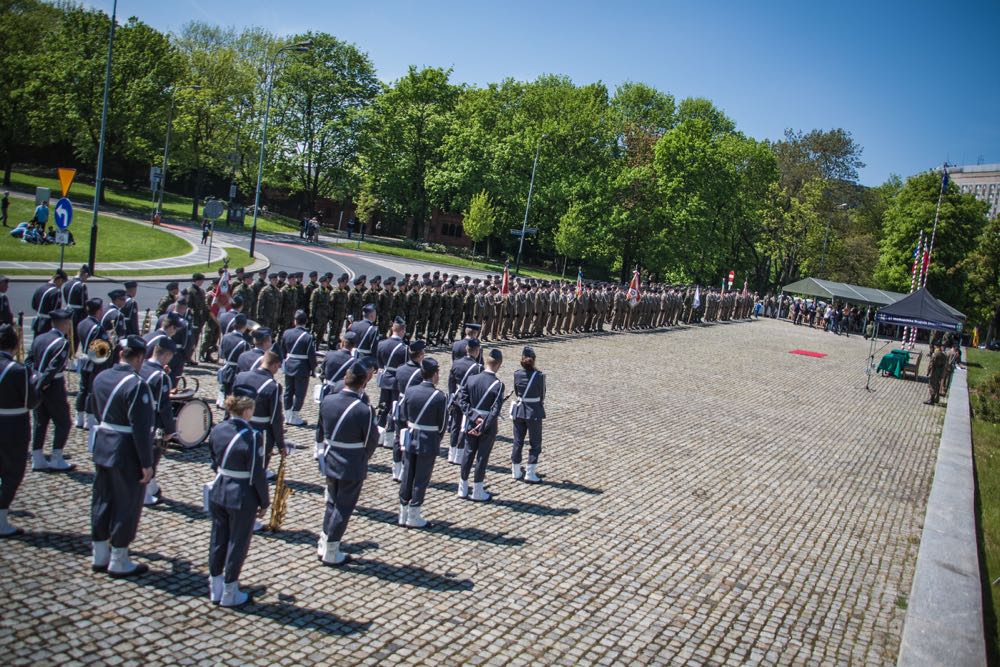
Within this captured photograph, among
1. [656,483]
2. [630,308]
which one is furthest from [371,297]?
[630,308]

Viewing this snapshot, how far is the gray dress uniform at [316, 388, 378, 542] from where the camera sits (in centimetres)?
759

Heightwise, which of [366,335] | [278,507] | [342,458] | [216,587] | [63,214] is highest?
[63,214]

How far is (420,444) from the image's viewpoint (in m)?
8.87

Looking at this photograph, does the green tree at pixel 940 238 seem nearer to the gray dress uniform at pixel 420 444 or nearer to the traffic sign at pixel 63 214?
the traffic sign at pixel 63 214

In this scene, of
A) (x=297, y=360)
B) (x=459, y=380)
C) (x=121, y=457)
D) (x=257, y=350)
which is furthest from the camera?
(x=297, y=360)

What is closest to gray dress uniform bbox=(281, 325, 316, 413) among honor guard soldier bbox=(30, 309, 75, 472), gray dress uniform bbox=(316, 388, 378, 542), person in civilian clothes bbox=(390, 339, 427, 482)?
person in civilian clothes bbox=(390, 339, 427, 482)

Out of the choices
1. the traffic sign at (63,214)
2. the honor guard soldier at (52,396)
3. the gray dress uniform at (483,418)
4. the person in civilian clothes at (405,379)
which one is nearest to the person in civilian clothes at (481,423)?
the gray dress uniform at (483,418)

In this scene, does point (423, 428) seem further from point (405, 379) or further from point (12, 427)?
point (12, 427)

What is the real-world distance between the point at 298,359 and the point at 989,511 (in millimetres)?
11852

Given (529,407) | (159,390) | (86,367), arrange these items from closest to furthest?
(159,390) < (86,367) < (529,407)

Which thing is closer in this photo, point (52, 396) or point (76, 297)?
point (52, 396)

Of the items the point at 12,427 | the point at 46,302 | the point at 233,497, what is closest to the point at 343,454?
the point at 233,497

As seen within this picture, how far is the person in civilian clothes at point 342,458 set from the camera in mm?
7590

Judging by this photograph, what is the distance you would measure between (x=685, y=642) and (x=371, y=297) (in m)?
14.7
